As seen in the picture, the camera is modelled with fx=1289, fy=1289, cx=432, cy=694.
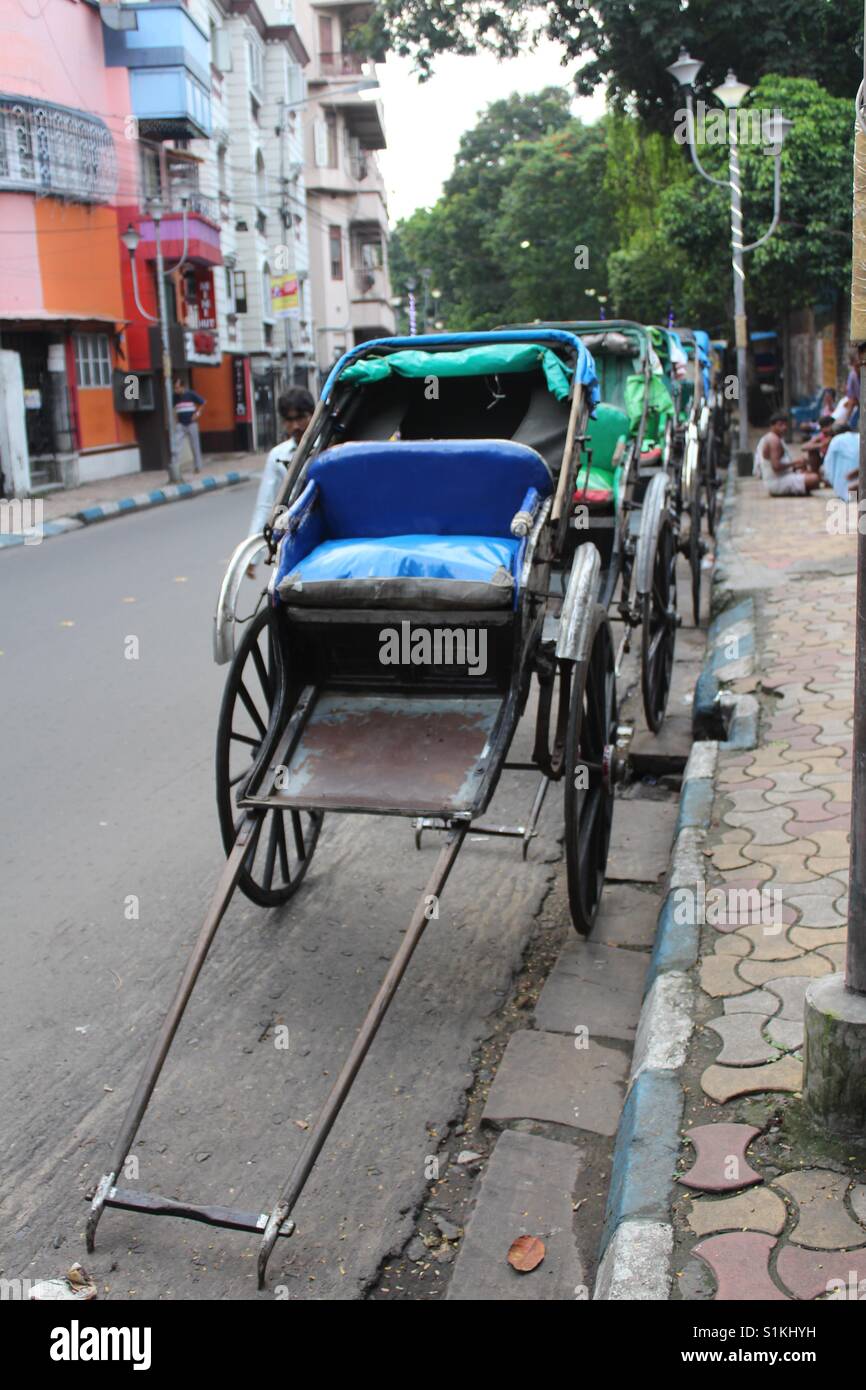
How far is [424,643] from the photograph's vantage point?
4133 mm

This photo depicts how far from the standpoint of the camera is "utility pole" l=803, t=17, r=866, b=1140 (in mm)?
2762

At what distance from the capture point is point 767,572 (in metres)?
9.81

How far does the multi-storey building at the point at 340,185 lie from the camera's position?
4341 centimetres

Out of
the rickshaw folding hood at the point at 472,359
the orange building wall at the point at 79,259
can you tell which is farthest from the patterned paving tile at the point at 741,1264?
the orange building wall at the point at 79,259

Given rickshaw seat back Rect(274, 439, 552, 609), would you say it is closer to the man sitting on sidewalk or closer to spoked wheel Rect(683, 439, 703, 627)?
spoked wheel Rect(683, 439, 703, 627)

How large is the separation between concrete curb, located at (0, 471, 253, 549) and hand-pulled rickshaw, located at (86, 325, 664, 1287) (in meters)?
11.9

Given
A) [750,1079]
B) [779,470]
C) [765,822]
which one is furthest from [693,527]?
[779,470]

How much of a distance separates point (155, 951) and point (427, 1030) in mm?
1023

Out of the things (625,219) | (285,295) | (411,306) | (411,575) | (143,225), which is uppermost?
(625,219)

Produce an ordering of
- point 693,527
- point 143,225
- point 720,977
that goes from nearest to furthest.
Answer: point 720,977 → point 693,527 → point 143,225

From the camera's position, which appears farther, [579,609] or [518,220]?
[518,220]

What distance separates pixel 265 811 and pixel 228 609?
2.89 ft

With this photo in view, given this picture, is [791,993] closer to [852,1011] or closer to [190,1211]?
[852,1011]
